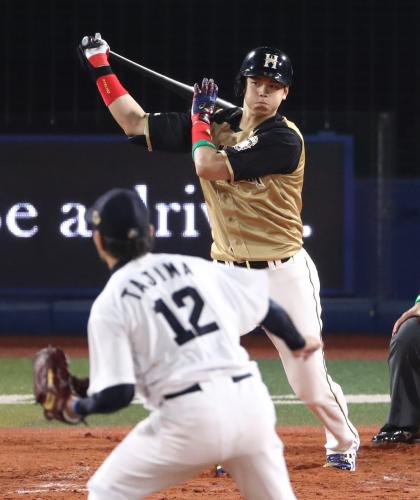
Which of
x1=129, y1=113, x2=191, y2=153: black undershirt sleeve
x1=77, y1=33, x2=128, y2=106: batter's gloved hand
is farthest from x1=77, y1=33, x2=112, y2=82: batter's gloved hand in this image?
x1=129, y1=113, x2=191, y2=153: black undershirt sleeve

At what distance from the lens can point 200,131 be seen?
5.11 m

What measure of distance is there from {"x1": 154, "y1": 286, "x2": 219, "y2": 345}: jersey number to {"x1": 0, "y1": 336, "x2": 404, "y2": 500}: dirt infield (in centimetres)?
192

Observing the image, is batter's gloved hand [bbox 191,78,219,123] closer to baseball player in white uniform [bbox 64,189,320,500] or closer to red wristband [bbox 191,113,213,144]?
red wristband [bbox 191,113,213,144]

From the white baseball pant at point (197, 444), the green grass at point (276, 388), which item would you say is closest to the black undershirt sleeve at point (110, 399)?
the white baseball pant at point (197, 444)

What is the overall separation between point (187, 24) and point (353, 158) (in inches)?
130

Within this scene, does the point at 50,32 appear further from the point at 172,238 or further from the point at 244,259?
the point at 244,259

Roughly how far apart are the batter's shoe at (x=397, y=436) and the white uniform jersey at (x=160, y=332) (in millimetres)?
3088

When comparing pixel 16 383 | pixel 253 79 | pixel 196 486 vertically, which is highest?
pixel 253 79

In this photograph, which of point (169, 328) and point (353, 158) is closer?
point (169, 328)

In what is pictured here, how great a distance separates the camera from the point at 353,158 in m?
11.6

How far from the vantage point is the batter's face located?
5207mm

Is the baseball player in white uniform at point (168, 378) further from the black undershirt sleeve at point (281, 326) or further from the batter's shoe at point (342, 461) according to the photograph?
the batter's shoe at point (342, 461)

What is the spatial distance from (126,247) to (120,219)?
8cm

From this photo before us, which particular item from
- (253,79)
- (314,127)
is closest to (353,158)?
(314,127)
